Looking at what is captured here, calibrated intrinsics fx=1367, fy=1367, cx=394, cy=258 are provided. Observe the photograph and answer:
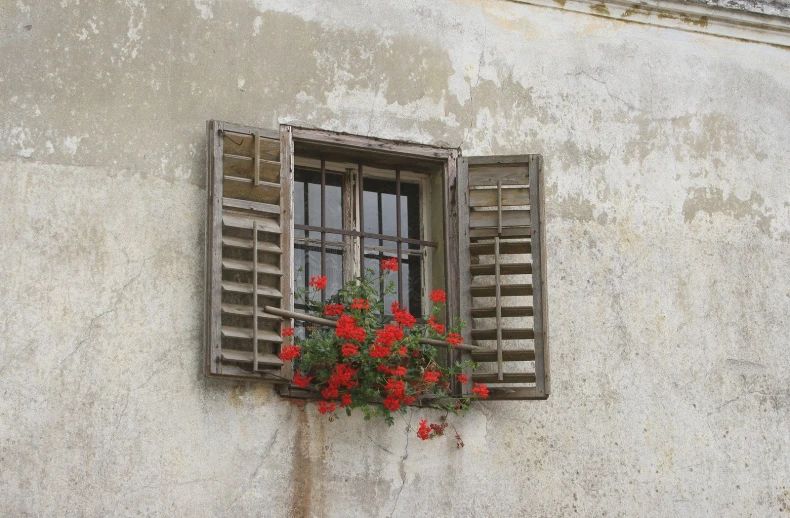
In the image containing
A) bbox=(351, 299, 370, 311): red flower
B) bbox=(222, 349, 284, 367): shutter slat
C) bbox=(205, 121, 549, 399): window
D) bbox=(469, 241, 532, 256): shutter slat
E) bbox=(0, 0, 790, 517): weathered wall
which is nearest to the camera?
bbox=(0, 0, 790, 517): weathered wall

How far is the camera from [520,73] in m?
8.34

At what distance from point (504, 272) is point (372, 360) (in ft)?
3.44

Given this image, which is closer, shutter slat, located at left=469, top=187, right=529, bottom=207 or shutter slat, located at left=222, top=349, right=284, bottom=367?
shutter slat, located at left=222, top=349, right=284, bottom=367

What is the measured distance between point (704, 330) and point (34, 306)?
3.98m

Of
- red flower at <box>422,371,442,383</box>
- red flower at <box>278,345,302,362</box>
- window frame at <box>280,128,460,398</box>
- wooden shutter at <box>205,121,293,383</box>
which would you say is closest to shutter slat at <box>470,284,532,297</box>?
window frame at <box>280,128,460,398</box>

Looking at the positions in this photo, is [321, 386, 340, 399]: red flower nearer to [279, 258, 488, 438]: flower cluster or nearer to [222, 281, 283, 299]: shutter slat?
[279, 258, 488, 438]: flower cluster

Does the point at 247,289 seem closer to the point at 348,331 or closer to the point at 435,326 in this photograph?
the point at 348,331

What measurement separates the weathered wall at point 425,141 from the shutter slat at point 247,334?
7.0 inches

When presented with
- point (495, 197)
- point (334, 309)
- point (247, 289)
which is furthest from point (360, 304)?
point (495, 197)

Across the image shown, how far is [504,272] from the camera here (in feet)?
25.4

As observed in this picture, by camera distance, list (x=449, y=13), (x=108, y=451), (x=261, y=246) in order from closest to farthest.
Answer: (x=108, y=451)
(x=261, y=246)
(x=449, y=13)

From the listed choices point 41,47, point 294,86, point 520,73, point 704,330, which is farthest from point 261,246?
point 704,330

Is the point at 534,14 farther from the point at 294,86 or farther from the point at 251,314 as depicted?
the point at 251,314

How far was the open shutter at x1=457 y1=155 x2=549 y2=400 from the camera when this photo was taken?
759 centimetres
